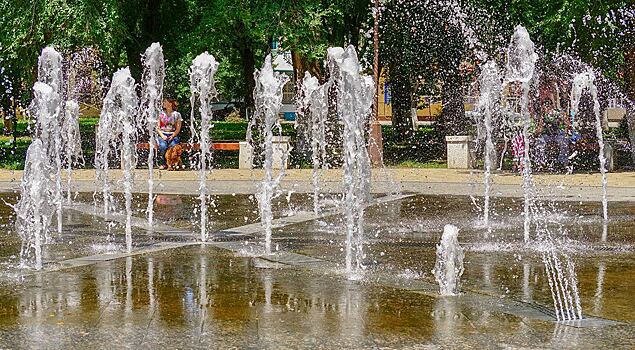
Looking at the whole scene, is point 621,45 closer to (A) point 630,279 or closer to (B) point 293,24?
(B) point 293,24

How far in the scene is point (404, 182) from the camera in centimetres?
1936

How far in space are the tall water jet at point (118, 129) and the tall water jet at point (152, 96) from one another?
0.99 ft

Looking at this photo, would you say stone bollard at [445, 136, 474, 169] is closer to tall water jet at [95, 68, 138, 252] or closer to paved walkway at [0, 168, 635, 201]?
paved walkway at [0, 168, 635, 201]

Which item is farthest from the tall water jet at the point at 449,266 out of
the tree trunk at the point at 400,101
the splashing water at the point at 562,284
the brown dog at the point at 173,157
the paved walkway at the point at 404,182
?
the tree trunk at the point at 400,101

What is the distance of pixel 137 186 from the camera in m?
18.0

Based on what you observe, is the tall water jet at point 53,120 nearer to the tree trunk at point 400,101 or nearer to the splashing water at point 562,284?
the splashing water at point 562,284

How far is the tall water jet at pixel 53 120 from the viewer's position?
47.3 feet

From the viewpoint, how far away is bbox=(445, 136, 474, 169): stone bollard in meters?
23.7

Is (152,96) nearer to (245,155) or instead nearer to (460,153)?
(245,155)

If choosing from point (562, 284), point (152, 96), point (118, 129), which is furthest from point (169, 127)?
point (562, 284)

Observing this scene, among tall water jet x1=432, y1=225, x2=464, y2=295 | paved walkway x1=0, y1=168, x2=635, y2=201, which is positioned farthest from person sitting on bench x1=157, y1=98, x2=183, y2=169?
tall water jet x1=432, y1=225, x2=464, y2=295

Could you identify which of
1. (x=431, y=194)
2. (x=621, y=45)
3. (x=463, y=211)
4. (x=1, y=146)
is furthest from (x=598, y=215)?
(x=1, y=146)

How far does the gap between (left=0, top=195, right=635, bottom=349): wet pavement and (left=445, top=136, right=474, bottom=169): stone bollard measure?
12050mm

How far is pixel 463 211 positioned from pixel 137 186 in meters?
6.42
